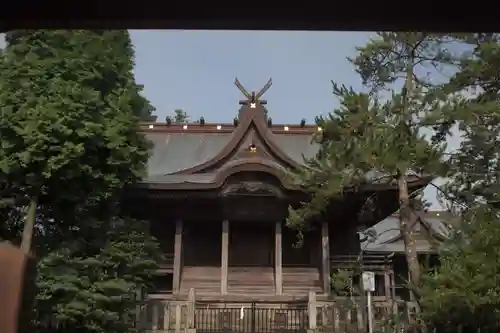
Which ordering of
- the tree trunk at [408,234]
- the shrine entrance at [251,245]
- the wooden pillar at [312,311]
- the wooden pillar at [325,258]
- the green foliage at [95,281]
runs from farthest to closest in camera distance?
the shrine entrance at [251,245] < the wooden pillar at [325,258] < the wooden pillar at [312,311] < the tree trunk at [408,234] < the green foliage at [95,281]

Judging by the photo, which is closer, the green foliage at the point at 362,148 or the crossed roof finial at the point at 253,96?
the green foliage at the point at 362,148

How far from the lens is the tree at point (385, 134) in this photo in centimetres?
1379

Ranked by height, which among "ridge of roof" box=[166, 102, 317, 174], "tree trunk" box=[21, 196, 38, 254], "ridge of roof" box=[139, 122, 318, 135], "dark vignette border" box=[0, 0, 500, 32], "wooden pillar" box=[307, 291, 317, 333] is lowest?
"wooden pillar" box=[307, 291, 317, 333]

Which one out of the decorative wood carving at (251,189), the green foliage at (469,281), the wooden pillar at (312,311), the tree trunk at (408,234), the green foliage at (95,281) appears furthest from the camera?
the decorative wood carving at (251,189)

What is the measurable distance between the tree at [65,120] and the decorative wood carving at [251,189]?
3.61 meters

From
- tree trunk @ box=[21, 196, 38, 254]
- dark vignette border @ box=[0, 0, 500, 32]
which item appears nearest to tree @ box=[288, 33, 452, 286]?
tree trunk @ box=[21, 196, 38, 254]

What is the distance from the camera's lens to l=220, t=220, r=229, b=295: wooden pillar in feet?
57.7

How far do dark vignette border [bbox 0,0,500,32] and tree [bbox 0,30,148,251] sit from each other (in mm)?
9491

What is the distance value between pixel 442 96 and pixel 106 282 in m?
9.03

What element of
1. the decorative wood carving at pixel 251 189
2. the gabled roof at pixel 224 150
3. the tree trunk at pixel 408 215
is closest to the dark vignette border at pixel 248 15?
the tree trunk at pixel 408 215

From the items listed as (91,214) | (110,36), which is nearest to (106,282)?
(91,214)

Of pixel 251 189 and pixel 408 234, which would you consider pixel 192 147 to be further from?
pixel 408 234

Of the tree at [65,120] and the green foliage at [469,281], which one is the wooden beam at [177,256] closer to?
the tree at [65,120]

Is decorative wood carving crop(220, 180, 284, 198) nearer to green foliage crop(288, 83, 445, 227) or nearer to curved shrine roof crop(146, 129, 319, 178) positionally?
green foliage crop(288, 83, 445, 227)
